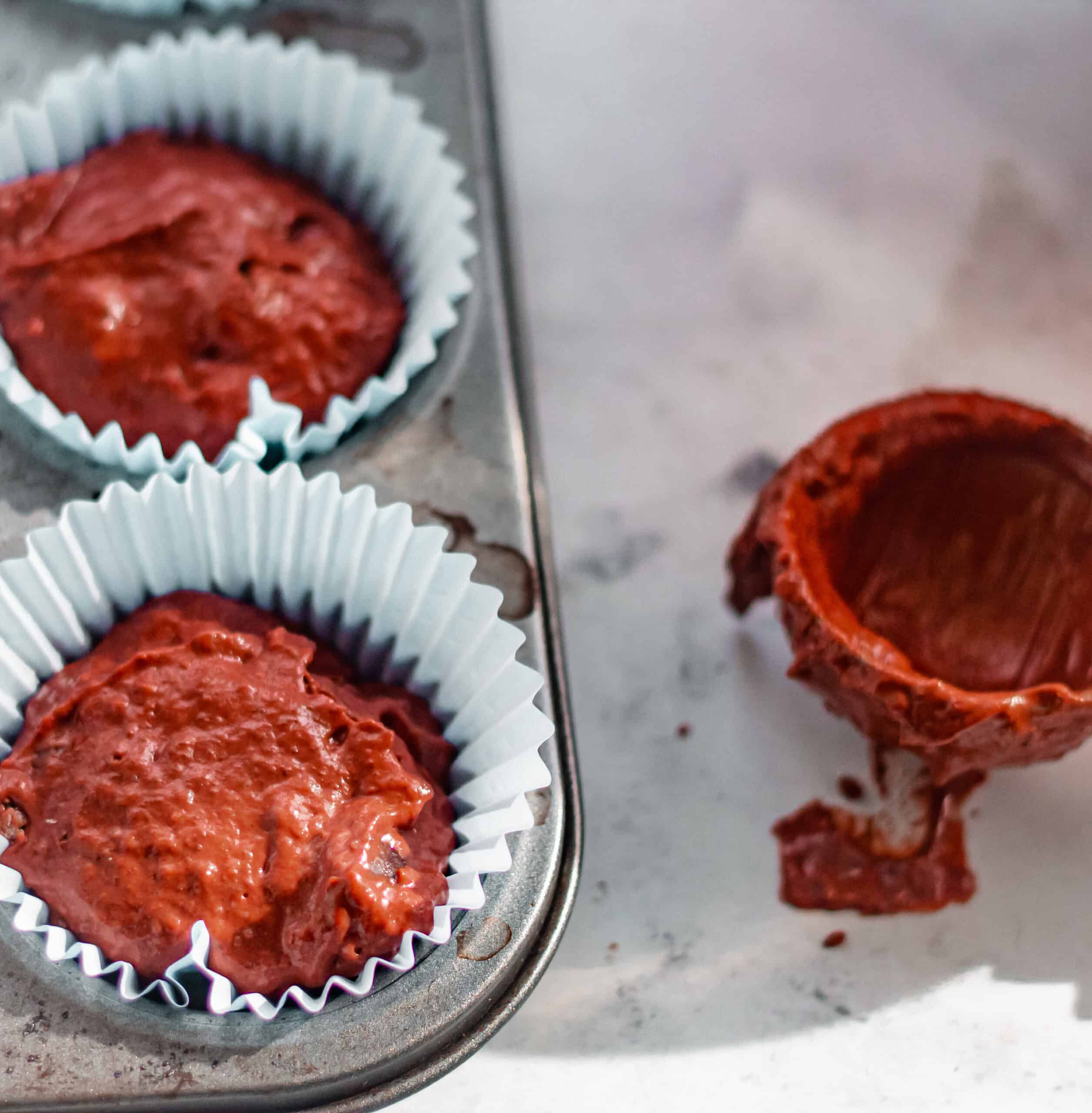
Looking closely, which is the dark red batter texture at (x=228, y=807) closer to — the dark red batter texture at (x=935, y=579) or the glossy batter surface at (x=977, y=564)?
the dark red batter texture at (x=935, y=579)

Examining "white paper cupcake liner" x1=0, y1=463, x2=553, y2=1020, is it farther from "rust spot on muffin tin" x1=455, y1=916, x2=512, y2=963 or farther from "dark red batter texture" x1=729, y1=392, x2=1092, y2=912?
"dark red batter texture" x1=729, y1=392, x2=1092, y2=912

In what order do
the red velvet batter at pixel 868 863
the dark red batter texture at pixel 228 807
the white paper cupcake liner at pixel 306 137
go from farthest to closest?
the red velvet batter at pixel 868 863 → the white paper cupcake liner at pixel 306 137 → the dark red batter texture at pixel 228 807

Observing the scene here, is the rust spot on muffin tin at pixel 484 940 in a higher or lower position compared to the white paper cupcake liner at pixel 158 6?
lower

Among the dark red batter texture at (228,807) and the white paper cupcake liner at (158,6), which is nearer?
the dark red batter texture at (228,807)

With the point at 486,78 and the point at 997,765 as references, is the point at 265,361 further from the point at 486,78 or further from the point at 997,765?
the point at 997,765

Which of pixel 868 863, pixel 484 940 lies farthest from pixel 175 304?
pixel 868 863

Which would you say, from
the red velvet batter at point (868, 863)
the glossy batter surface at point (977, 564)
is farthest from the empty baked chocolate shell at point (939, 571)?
the red velvet batter at point (868, 863)
